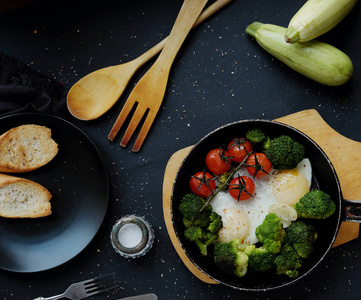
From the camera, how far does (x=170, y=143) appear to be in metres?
1.99

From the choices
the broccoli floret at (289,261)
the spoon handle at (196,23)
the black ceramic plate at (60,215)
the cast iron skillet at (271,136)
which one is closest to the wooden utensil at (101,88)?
the spoon handle at (196,23)

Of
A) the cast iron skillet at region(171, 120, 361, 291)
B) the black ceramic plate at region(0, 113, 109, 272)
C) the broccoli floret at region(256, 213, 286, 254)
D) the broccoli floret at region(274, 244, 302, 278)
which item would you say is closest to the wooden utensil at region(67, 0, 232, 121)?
the black ceramic plate at region(0, 113, 109, 272)

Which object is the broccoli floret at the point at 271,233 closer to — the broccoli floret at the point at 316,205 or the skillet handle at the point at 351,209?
the broccoli floret at the point at 316,205

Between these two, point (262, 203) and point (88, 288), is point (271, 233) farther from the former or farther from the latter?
point (88, 288)

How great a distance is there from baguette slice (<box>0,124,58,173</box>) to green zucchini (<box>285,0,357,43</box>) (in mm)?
1125

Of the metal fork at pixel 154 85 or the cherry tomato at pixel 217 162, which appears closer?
the cherry tomato at pixel 217 162

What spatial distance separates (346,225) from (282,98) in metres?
0.62

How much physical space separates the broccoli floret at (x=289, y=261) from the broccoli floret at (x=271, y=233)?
0.03 meters

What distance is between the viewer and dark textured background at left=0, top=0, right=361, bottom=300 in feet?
6.38

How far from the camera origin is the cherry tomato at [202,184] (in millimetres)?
1774

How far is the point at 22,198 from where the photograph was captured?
196cm

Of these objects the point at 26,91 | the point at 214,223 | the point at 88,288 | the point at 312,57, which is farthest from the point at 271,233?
the point at 26,91

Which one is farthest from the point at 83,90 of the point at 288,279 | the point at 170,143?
the point at 288,279

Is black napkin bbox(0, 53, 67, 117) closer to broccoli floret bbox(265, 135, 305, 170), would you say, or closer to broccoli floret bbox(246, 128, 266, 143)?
broccoli floret bbox(246, 128, 266, 143)
